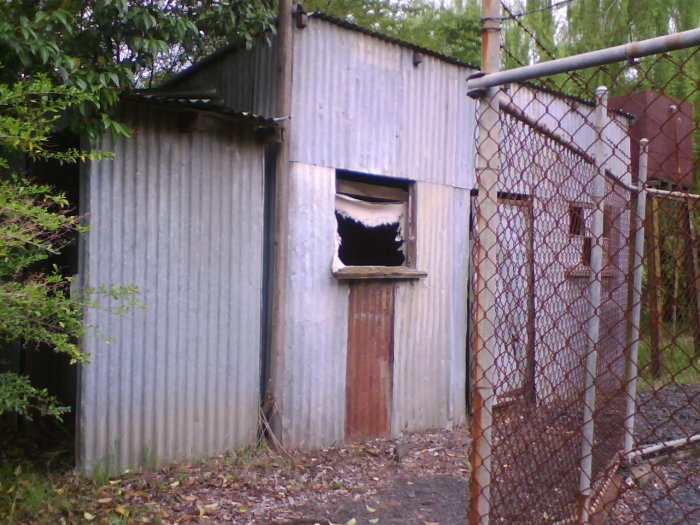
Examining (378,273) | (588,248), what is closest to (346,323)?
(378,273)

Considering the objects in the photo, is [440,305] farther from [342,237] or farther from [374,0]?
[374,0]

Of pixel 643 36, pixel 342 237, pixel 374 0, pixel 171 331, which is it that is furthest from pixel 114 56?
pixel 643 36

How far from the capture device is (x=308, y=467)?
572cm

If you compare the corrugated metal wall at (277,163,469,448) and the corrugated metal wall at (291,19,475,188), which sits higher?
the corrugated metal wall at (291,19,475,188)

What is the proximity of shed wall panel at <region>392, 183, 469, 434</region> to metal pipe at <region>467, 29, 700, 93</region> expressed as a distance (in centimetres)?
455

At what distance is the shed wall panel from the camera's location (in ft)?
22.8

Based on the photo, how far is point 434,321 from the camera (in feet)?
23.7

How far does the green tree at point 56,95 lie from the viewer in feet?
12.0

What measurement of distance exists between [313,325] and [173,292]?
53.5 inches

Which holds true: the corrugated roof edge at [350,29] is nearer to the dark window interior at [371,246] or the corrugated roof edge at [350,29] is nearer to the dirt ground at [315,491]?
the dark window interior at [371,246]

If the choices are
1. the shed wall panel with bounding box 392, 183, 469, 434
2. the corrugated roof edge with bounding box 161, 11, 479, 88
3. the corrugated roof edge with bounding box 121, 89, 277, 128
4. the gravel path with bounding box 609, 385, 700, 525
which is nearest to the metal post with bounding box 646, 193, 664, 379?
the gravel path with bounding box 609, 385, 700, 525

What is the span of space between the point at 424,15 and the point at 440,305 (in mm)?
10551

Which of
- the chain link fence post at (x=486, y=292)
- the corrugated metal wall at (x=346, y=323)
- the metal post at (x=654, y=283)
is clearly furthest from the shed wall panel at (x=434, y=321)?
the chain link fence post at (x=486, y=292)

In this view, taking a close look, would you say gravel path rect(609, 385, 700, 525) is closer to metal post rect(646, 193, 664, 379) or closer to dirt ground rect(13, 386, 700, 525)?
dirt ground rect(13, 386, 700, 525)
